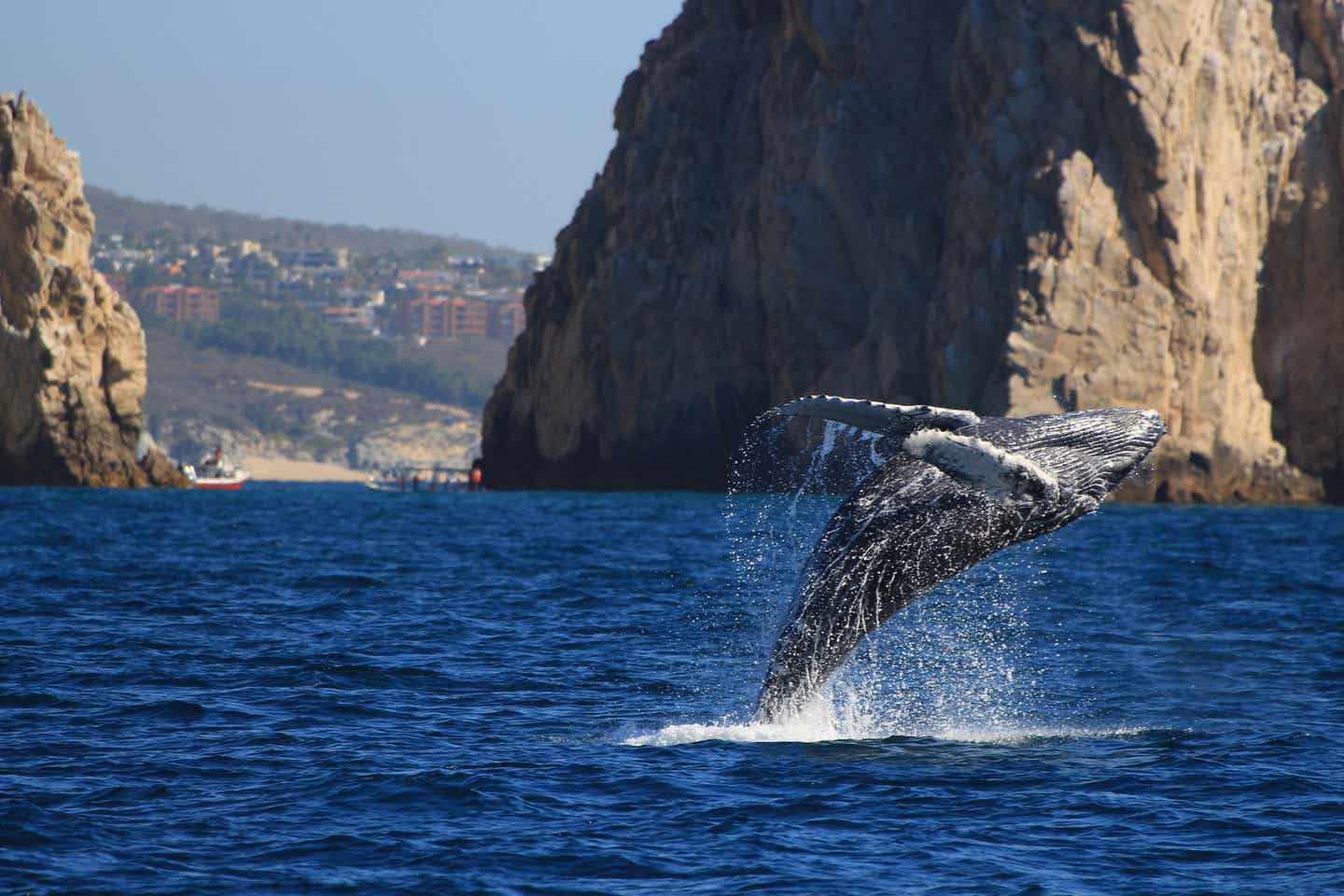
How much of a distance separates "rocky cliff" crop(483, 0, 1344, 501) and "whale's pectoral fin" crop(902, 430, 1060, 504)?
5459 centimetres

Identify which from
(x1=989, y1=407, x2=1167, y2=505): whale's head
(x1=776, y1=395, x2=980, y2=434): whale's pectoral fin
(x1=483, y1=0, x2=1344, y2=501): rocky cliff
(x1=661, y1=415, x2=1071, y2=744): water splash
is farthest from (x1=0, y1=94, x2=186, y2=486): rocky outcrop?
(x1=776, y1=395, x2=980, y2=434): whale's pectoral fin

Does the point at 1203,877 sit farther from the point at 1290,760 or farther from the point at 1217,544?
the point at 1217,544

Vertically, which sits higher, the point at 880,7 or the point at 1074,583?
the point at 880,7

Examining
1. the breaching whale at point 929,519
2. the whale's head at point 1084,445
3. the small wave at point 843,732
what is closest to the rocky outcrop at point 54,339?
the small wave at point 843,732

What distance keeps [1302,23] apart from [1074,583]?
171ft

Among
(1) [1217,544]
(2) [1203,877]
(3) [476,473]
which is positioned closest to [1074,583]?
(1) [1217,544]

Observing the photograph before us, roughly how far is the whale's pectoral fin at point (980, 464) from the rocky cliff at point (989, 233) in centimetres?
5459

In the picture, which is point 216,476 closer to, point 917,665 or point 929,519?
point 917,665

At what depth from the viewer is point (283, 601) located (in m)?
26.6

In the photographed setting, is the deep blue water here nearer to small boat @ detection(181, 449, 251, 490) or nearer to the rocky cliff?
the rocky cliff

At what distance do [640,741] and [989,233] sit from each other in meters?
58.3

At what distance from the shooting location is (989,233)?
7019 centimetres

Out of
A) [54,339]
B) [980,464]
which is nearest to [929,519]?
[980,464]

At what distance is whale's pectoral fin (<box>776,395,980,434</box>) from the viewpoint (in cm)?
1153
